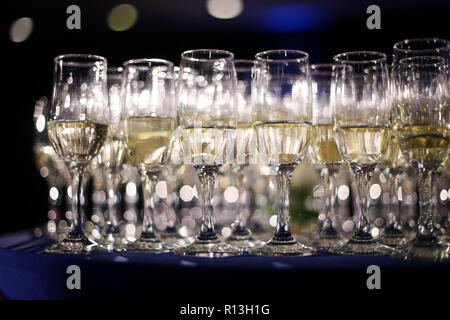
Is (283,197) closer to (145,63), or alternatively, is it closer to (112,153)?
(145,63)

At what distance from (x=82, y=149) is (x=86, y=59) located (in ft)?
0.75

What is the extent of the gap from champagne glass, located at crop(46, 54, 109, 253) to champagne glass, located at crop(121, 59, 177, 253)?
0.06 m

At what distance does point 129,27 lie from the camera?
23.6 ft

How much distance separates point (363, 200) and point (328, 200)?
12.9 inches

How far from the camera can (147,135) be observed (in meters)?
1.28

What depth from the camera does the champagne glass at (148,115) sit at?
1282 millimetres

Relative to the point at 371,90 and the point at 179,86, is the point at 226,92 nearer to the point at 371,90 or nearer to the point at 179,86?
the point at 179,86

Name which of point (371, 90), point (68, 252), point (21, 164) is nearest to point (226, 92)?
point (371, 90)

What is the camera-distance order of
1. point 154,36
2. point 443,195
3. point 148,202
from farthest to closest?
point 154,36
point 443,195
point 148,202

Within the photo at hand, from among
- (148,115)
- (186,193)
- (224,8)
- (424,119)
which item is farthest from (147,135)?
(224,8)

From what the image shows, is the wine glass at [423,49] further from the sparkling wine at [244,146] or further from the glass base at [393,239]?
the sparkling wine at [244,146]

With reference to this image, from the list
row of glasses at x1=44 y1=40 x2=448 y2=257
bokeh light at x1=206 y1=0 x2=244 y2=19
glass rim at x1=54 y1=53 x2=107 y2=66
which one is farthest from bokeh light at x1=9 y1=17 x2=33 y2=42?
row of glasses at x1=44 y1=40 x2=448 y2=257

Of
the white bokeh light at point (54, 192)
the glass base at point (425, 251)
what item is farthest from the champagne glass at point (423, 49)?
the white bokeh light at point (54, 192)

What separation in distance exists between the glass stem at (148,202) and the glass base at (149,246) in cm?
1
